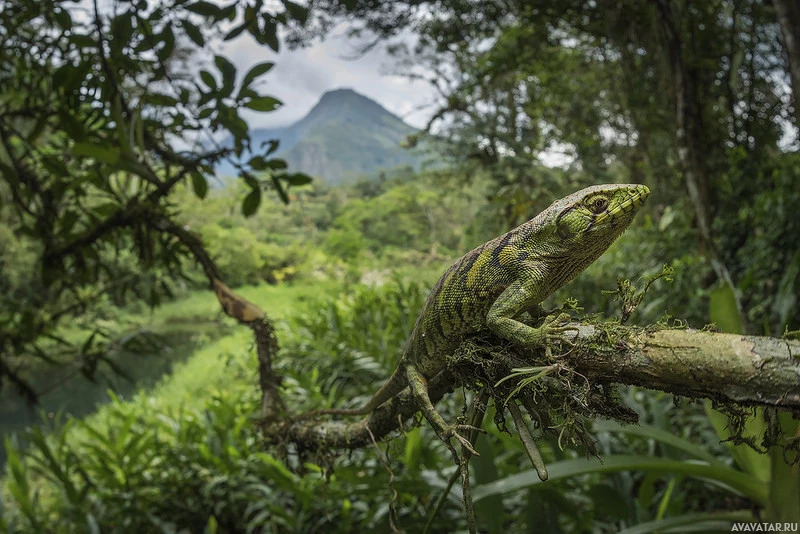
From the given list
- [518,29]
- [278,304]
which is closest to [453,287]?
[518,29]

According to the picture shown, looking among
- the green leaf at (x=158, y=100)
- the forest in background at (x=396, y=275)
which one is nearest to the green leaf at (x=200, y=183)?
the forest in background at (x=396, y=275)

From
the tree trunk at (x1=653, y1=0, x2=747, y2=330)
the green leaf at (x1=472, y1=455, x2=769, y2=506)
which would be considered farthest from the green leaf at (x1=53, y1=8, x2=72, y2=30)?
the tree trunk at (x1=653, y1=0, x2=747, y2=330)

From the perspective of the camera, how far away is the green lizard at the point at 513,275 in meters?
1.16

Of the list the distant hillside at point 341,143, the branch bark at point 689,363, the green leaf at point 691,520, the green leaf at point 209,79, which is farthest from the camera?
the distant hillside at point 341,143

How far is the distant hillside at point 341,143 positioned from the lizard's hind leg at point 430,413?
15.8 meters

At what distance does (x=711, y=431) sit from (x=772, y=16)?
293 cm

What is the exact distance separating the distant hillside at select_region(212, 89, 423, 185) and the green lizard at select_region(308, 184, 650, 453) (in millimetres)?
15789

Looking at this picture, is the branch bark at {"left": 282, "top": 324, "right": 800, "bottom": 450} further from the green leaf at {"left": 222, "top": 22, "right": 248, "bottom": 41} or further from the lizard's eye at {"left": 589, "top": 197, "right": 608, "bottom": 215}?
the green leaf at {"left": 222, "top": 22, "right": 248, "bottom": 41}

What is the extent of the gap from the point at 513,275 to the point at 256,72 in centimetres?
116

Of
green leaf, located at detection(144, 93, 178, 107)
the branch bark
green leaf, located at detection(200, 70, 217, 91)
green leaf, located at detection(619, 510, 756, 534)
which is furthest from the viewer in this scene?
green leaf, located at detection(619, 510, 756, 534)

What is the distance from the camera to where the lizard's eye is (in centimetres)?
117

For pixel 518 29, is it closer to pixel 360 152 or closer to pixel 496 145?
pixel 496 145

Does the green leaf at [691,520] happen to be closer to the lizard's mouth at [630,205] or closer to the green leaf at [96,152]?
the lizard's mouth at [630,205]

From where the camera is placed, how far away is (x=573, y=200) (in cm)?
121
